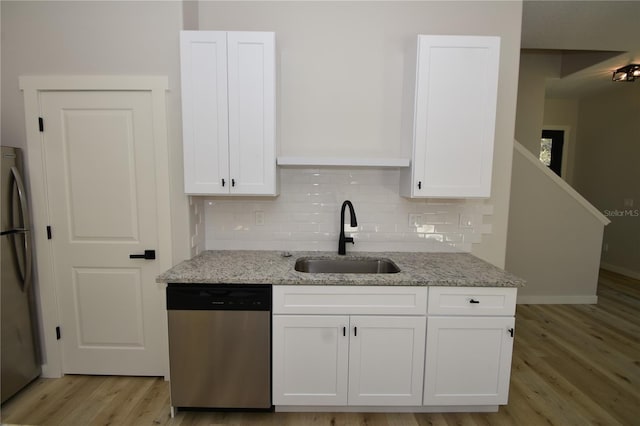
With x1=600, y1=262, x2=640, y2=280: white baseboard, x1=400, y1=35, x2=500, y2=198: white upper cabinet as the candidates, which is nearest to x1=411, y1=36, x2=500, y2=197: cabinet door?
x1=400, y1=35, x2=500, y2=198: white upper cabinet

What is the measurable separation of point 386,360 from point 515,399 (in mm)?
1010

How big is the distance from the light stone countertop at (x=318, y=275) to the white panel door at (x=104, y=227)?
50cm

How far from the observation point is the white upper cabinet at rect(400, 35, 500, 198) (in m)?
1.93

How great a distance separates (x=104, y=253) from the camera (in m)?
2.14

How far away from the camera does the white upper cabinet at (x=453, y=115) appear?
193cm

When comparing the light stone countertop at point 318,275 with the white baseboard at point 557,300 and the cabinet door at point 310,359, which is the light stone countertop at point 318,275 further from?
the white baseboard at point 557,300

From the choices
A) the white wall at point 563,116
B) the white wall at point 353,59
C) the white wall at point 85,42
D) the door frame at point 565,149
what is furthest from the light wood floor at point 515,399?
the white wall at point 563,116

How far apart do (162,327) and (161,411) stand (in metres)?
0.52

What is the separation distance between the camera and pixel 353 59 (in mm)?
2270

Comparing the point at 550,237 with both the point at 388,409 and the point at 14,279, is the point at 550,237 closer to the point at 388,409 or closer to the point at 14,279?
the point at 388,409

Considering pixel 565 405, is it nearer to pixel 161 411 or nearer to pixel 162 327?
pixel 161 411

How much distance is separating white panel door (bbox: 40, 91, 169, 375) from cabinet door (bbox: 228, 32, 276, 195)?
0.61m

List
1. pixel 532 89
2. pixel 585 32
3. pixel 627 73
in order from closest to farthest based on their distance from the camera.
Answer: pixel 585 32, pixel 627 73, pixel 532 89
